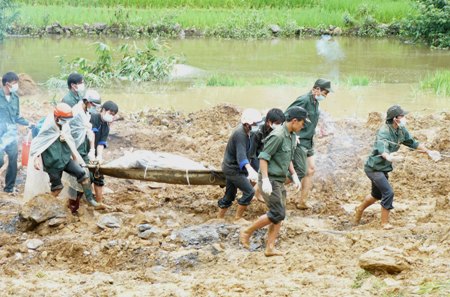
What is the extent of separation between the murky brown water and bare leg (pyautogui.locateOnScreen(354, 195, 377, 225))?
5.83 meters

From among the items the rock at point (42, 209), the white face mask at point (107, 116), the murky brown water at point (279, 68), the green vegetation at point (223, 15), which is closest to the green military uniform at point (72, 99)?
the white face mask at point (107, 116)

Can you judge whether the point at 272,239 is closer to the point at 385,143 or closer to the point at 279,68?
the point at 385,143

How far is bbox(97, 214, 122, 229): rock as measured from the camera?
727 centimetres

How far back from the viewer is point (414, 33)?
25156 mm

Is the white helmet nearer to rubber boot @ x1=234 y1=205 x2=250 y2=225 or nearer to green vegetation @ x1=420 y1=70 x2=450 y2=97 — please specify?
rubber boot @ x1=234 y1=205 x2=250 y2=225

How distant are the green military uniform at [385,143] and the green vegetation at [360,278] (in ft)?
6.41

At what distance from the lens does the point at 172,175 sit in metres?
8.00

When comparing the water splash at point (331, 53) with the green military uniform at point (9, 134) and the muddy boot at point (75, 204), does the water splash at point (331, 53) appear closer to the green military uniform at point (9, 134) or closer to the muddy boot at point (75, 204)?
the green military uniform at point (9, 134)

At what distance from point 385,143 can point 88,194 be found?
9.74 feet

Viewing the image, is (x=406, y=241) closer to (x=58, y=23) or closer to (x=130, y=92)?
(x=130, y=92)

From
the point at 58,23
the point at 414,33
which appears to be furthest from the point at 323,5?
the point at 58,23

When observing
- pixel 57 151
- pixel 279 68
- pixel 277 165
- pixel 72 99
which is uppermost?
pixel 72 99

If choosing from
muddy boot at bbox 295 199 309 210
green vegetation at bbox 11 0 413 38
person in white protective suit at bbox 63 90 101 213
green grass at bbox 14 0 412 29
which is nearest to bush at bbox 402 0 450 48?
green vegetation at bbox 11 0 413 38

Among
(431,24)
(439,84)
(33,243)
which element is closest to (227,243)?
(33,243)
